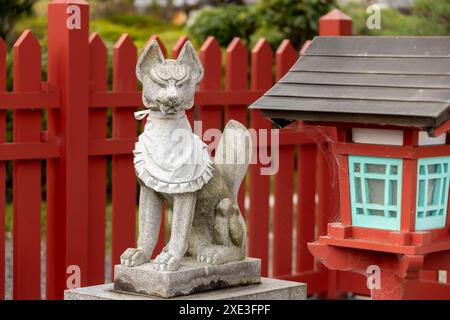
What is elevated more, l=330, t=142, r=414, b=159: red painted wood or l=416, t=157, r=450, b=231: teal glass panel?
l=330, t=142, r=414, b=159: red painted wood

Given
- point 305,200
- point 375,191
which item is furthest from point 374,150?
point 305,200

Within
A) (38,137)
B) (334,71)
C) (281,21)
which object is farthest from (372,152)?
(281,21)

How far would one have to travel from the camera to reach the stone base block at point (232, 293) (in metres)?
4.92

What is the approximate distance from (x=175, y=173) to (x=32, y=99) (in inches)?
46.0

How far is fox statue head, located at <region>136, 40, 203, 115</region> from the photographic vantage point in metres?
4.81

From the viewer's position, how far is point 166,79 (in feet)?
15.9

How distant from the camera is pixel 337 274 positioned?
7.42 metres

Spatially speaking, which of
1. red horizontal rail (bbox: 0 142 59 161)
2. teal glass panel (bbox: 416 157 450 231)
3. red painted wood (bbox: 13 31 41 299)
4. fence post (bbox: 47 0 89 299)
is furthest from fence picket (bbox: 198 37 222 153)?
teal glass panel (bbox: 416 157 450 231)

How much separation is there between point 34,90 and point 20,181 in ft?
1.65

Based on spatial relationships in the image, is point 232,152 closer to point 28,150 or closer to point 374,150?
point 374,150

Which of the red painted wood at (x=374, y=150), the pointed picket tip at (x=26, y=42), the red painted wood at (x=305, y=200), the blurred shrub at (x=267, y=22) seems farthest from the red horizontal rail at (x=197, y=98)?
the blurred shrub at (x=267, y=22)

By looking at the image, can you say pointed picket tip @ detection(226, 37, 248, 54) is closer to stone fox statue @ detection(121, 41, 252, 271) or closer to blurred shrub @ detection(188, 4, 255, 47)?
stone fox statue @ detection(121, 41, 252, 271)

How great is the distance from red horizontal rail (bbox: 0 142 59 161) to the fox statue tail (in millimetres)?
1056

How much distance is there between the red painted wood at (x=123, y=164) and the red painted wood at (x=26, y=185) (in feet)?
1.70
